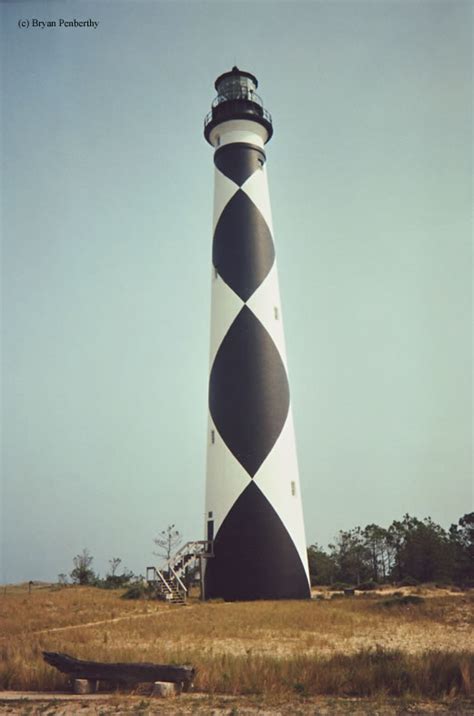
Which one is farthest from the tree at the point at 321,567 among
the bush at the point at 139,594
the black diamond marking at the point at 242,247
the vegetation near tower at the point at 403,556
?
the black diamond marking at the point at 242,247

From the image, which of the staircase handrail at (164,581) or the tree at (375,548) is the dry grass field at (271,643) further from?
the tree at (375,548)

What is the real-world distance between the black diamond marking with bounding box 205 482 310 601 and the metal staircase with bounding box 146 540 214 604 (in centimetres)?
110

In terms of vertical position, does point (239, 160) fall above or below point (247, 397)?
above

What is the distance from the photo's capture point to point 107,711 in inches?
261

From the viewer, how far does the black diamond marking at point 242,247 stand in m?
24.3

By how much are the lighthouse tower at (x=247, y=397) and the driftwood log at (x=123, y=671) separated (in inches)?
555

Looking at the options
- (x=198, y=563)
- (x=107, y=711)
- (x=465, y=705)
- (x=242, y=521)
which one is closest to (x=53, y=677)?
(x=107, y=711)

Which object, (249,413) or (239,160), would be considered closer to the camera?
(249,413)

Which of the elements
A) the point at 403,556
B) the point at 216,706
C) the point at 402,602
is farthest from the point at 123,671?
the point at 403,556

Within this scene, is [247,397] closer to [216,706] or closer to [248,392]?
[248,392]

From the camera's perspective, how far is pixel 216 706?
6.74 metres

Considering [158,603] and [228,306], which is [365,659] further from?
[228,306]

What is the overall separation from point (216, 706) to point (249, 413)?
16.0 m

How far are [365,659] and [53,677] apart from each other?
4164 millimetres
